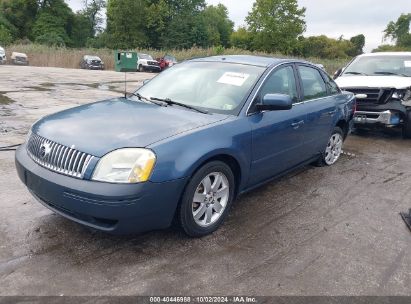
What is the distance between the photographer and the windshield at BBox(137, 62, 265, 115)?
3.89 meters

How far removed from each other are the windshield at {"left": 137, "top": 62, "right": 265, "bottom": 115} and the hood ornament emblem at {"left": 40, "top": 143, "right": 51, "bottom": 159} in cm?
141

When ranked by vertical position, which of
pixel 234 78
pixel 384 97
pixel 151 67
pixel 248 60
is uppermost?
pixel 248 60

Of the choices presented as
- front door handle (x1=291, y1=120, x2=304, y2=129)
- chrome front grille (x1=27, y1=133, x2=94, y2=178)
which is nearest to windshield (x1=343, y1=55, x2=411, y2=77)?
front door handle (x1=291, y1=120, x2=304, y2=129)

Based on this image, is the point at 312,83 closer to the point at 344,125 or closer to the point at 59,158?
the point at 344,125

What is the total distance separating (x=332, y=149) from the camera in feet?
19.4

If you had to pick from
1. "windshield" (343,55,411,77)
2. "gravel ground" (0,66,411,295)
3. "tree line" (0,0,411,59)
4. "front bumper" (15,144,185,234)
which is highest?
"tree line" (0,0,411,59)

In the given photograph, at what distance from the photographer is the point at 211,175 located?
343cm

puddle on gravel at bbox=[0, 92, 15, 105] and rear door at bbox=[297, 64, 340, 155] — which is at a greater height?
rear door at bbox=[297, 64, 340, 155]

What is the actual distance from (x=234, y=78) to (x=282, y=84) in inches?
25.2

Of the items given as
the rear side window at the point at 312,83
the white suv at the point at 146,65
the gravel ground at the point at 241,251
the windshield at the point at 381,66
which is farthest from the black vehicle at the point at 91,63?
the rear side window at the point at 312,83

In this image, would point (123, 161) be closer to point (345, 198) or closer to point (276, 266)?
point (276, 266)

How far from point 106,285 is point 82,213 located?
556 millimetres

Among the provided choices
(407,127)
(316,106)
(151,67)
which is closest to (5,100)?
(316,106)

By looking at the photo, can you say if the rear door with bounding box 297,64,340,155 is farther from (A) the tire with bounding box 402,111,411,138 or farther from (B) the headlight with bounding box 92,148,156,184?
(A) the tire with bounding box 402,111,411,138
